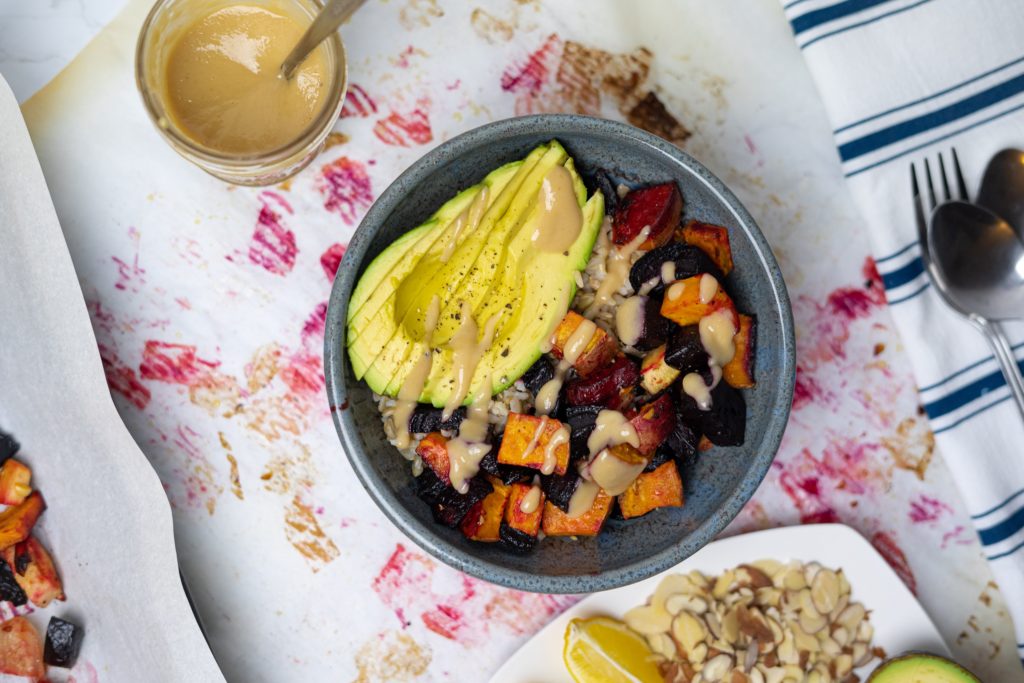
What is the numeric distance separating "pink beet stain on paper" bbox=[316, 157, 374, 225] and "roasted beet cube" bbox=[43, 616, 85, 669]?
0.77 metres

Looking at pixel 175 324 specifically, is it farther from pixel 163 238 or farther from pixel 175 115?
pixel 175 115

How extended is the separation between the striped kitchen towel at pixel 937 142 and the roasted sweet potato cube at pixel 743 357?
28 cm

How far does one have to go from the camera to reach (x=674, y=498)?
1244mm

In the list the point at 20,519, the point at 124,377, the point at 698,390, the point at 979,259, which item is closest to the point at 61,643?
the point at 20,519

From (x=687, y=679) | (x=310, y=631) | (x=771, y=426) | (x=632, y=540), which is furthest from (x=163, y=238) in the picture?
(x=687, y=679)

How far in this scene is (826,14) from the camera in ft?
4.38

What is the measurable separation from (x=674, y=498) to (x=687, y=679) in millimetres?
356

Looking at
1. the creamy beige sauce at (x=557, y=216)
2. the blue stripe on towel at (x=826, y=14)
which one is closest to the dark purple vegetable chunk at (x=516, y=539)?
the creamy beige sauce at (x=557, y=216)

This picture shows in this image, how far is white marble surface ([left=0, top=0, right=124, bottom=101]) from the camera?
1.36 meters

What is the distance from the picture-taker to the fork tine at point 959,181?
4.46 ft

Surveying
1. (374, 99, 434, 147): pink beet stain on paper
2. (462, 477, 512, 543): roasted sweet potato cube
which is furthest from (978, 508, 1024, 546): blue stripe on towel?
(374, 99, 434, 147): pink beet stain on paper

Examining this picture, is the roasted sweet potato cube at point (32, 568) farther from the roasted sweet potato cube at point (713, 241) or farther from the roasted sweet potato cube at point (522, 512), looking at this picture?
the roasted sweet potato cube at point (713, 241)

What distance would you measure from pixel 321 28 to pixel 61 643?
3.32 ft

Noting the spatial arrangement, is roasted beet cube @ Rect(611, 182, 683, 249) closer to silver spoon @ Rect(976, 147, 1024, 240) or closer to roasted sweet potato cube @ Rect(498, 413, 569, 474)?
roasted sweet potato cube @ Rect(498, 413, 569, 474)
